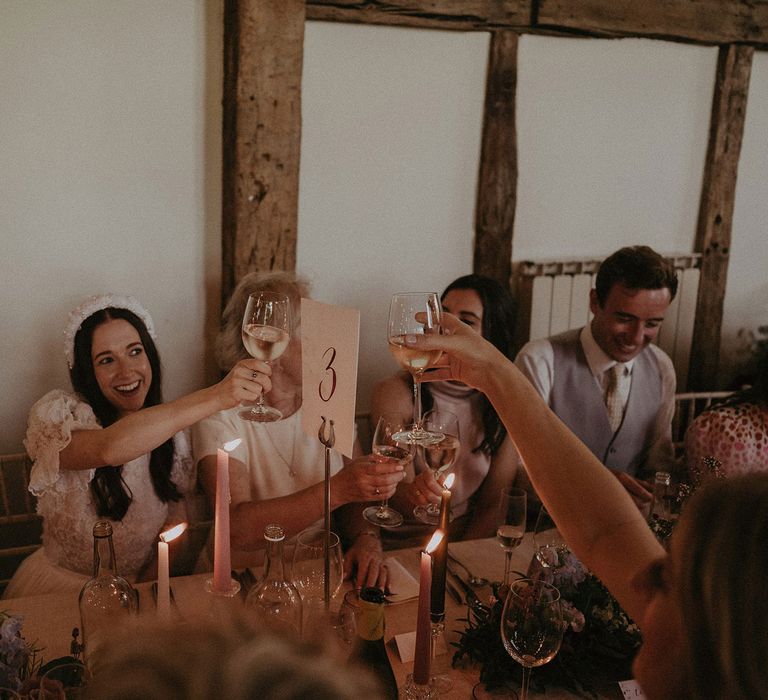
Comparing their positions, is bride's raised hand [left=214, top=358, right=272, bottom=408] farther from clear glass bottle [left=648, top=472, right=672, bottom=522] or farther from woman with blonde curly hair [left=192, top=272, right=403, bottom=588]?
clear glass bottle [left=648, top=472, right=672, bottom=522]

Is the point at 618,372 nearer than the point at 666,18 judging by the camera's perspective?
Yes

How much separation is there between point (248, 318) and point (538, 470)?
70 cm

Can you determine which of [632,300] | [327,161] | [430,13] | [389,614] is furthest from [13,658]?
[430,13]

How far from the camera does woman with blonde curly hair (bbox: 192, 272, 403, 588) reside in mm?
1901

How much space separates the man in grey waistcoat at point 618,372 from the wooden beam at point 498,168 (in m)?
0.76

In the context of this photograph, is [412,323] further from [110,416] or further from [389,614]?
[110,416]

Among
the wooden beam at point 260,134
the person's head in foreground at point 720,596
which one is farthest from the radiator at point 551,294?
the person's head in foreground at point 720,596

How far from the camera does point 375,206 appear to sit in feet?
10.3

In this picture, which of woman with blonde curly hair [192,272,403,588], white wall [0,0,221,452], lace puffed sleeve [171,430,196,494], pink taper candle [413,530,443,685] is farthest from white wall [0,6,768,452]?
pink taper candle [413,530,443,685]

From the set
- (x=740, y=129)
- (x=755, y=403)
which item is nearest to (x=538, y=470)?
(x=755, y=403)

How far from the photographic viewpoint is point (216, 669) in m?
0.47

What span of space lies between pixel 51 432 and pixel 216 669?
5.36 feet

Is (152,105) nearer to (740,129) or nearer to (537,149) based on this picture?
(537,149)

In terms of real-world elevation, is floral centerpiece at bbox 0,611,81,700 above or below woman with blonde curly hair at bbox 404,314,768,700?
below
